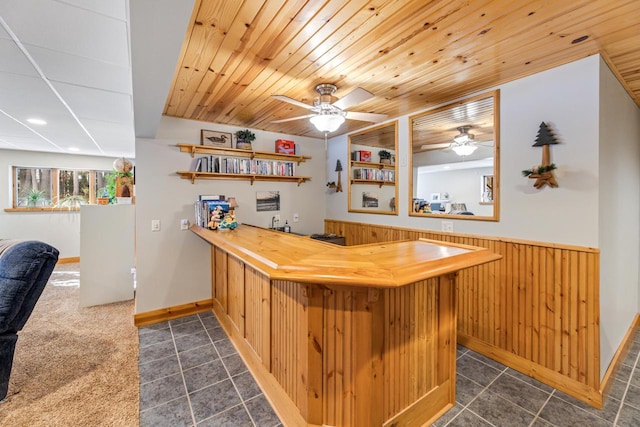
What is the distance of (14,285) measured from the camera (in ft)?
6.12

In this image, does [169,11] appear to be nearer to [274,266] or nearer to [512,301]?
[274,266]

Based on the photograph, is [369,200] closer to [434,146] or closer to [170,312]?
[434,146]

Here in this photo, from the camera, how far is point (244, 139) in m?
3.61

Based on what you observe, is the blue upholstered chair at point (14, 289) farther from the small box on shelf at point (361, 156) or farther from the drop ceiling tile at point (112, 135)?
the small box on shelf at point (361, 156)

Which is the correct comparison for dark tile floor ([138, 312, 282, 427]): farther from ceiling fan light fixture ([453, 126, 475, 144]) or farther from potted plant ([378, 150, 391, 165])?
ceiling fan light fixture ([453, 126, 475, 144])

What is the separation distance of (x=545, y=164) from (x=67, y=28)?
338 cm

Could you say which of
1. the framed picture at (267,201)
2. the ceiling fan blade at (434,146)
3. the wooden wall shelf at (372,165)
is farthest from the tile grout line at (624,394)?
the framed picture at (267,201)

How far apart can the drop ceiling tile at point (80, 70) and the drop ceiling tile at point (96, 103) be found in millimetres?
168

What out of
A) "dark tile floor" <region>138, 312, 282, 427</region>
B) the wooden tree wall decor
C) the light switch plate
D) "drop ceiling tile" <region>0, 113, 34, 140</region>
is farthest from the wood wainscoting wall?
"drop ceiling tile" <region>0, 113, 34, 140</region>

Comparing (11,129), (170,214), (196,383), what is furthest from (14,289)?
(11,129)

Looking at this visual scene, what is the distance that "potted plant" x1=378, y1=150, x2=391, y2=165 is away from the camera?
3478mm

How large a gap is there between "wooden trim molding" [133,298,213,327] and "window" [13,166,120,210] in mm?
3907

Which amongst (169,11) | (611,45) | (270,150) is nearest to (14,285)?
(169,11)

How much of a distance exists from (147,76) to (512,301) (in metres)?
3.24
